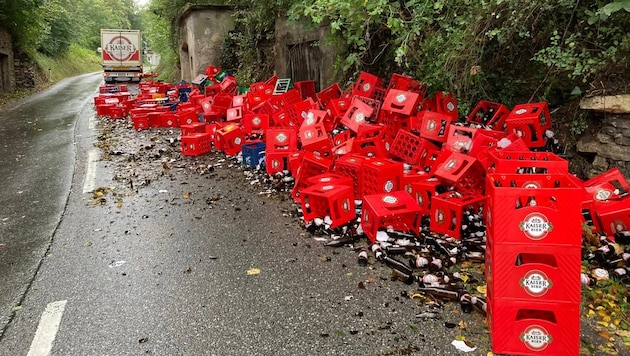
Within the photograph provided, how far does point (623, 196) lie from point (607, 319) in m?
1.77

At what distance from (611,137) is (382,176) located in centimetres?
270

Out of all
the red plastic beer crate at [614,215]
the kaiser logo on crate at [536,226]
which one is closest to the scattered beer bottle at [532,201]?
the kaiser logo on crate at [536,226]

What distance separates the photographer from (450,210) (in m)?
4.50

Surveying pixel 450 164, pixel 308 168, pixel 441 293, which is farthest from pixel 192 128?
pixel 441 293

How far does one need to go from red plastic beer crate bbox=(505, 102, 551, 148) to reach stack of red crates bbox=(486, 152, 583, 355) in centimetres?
322

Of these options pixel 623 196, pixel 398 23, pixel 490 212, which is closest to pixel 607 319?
pixel 490 212

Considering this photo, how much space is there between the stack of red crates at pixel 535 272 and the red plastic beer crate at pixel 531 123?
127 inches

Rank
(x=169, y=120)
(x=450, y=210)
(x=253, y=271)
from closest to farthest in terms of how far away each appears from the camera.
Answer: (x=253, y=271) → (x=450, y=210) → (x=169, y=120)

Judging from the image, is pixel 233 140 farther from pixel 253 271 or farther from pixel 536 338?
pixel 536 338

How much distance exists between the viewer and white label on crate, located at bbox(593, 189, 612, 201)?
450cm

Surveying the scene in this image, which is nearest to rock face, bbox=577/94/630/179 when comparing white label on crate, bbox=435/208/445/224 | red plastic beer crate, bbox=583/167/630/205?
red plastic beer crate, bbox=583/167/630/205

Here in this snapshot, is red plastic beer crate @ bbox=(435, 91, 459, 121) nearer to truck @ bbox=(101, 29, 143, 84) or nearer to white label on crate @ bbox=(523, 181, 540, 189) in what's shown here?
white label on crate @ bbox=(523, 181, 540, 189)

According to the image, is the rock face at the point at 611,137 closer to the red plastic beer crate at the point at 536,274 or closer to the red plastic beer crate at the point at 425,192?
the red plastic beer crate at the point at 425,192

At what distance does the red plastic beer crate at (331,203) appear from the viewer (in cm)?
485
